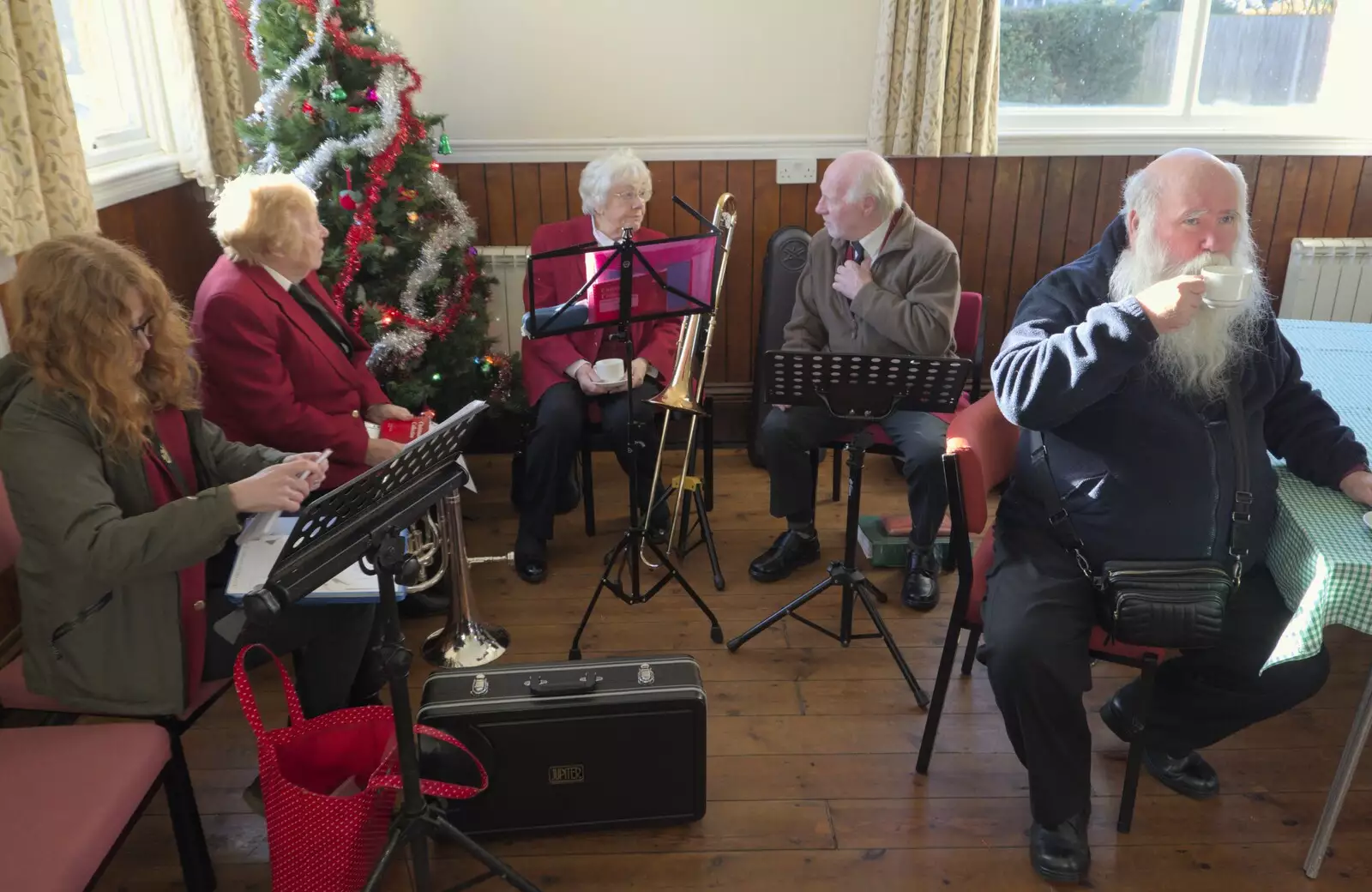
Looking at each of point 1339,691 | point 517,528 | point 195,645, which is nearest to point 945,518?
point 1339,691

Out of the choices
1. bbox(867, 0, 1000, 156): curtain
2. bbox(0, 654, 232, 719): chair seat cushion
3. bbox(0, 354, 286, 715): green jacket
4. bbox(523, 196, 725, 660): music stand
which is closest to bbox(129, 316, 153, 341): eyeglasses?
bbox(0, 354, 286, 715): green jacket

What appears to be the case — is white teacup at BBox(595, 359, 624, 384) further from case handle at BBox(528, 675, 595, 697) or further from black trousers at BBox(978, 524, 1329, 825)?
black trousers at BBox(978, 524, 1329, 825)

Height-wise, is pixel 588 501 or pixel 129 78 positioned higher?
pixel 129 78

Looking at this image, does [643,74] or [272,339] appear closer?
[272,339]

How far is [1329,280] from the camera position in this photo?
12.8ft

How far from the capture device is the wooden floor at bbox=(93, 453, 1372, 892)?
193 centimetres

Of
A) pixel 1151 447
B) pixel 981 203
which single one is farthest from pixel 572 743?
pixel 981 203

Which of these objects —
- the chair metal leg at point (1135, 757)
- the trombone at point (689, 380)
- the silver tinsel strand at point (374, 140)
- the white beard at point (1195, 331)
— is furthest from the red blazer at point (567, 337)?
the chair metal leg at point (1135, 757)

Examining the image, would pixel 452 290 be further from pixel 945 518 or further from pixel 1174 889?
pixel 1174 889

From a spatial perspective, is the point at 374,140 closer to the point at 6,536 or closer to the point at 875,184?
the point at 875,184

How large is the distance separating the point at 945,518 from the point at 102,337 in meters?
2.52

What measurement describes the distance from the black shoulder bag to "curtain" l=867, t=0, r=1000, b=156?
2043mm

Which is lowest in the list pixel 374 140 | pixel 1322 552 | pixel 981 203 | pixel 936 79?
pixel 1322 552

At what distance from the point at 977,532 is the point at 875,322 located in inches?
37.6
